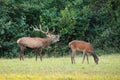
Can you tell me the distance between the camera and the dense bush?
96.0ft

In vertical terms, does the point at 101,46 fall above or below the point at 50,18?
below

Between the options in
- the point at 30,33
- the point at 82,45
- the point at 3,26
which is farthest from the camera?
the point at 30,33

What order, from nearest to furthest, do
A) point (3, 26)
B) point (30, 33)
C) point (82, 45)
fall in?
point (82, 45), point (3, 26), point (30, 33)

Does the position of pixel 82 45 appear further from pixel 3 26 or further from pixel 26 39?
pixel 3 26

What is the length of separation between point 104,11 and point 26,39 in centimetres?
901

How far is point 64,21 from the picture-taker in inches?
1182

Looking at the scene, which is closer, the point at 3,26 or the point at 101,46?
the point at 3,26

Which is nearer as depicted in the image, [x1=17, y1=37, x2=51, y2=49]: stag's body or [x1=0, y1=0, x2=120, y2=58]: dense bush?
[x1=17, y1=37, x2=51, y2=49]: stag's body

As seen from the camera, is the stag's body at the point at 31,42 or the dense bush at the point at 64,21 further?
the dense bush at the point at 64,21

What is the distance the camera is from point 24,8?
2992cm

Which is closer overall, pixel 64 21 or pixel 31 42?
pixel 31 42

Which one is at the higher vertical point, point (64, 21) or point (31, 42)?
point (64, 21)

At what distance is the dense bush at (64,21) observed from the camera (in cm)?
2927

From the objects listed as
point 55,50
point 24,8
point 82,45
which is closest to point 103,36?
point 55,50
